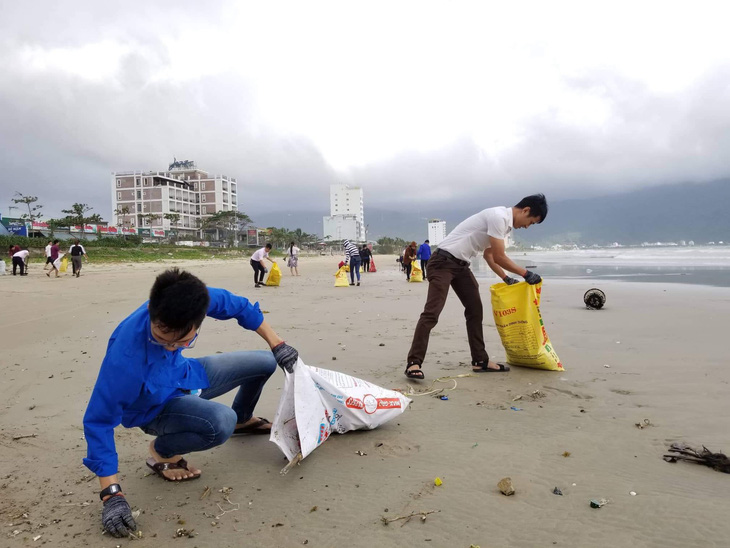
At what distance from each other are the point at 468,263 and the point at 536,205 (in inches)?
30.9

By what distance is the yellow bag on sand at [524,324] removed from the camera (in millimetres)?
4211

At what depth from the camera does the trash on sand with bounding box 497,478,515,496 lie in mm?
2121

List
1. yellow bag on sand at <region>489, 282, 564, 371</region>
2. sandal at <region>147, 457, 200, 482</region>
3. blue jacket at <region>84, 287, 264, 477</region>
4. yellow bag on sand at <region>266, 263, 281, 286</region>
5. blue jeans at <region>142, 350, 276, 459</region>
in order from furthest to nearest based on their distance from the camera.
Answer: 1. yellow bag on sand at <region>266, 263, 281, 286</region>
2. yellow bag on sand at <region>489, 282, 564, 371</region>
3. sandal at <region>147, 457, 200, 482</region>
4. blue jeans at <region>142, 350, 276, 459</region>
5. blue jacket at <region>84, 287, 264, 477</region>

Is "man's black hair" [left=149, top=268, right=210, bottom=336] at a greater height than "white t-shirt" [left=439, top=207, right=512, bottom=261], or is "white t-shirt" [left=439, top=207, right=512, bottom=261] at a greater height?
"white t-shirt" [left=439, top=207, right=512, bottom=261]

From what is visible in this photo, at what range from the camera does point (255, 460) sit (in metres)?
2.59

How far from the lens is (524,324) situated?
13.9ft

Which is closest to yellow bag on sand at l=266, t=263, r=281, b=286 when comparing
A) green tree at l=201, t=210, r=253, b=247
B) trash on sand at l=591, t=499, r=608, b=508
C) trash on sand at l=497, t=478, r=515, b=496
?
trash on sand at l=497, t=478, r=515, b=496

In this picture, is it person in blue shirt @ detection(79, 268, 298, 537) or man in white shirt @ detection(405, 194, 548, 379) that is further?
man in white shirt @ detection(405, 194, 548, 379)

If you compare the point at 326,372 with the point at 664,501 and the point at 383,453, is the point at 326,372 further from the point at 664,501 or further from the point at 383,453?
the point at 664,501

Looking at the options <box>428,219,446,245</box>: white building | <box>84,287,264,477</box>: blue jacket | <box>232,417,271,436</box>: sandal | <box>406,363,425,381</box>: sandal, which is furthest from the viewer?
<box>428,219,446,245</box>: white building

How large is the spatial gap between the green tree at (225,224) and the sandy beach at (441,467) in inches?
3224

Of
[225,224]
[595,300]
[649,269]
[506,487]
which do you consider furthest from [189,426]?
[225,224]

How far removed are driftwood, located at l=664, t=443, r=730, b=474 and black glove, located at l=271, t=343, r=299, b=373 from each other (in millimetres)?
2016

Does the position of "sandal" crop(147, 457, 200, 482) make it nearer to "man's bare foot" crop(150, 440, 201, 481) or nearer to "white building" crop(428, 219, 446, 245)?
"man's bare foot" crop(150, 440, 201, 481)
